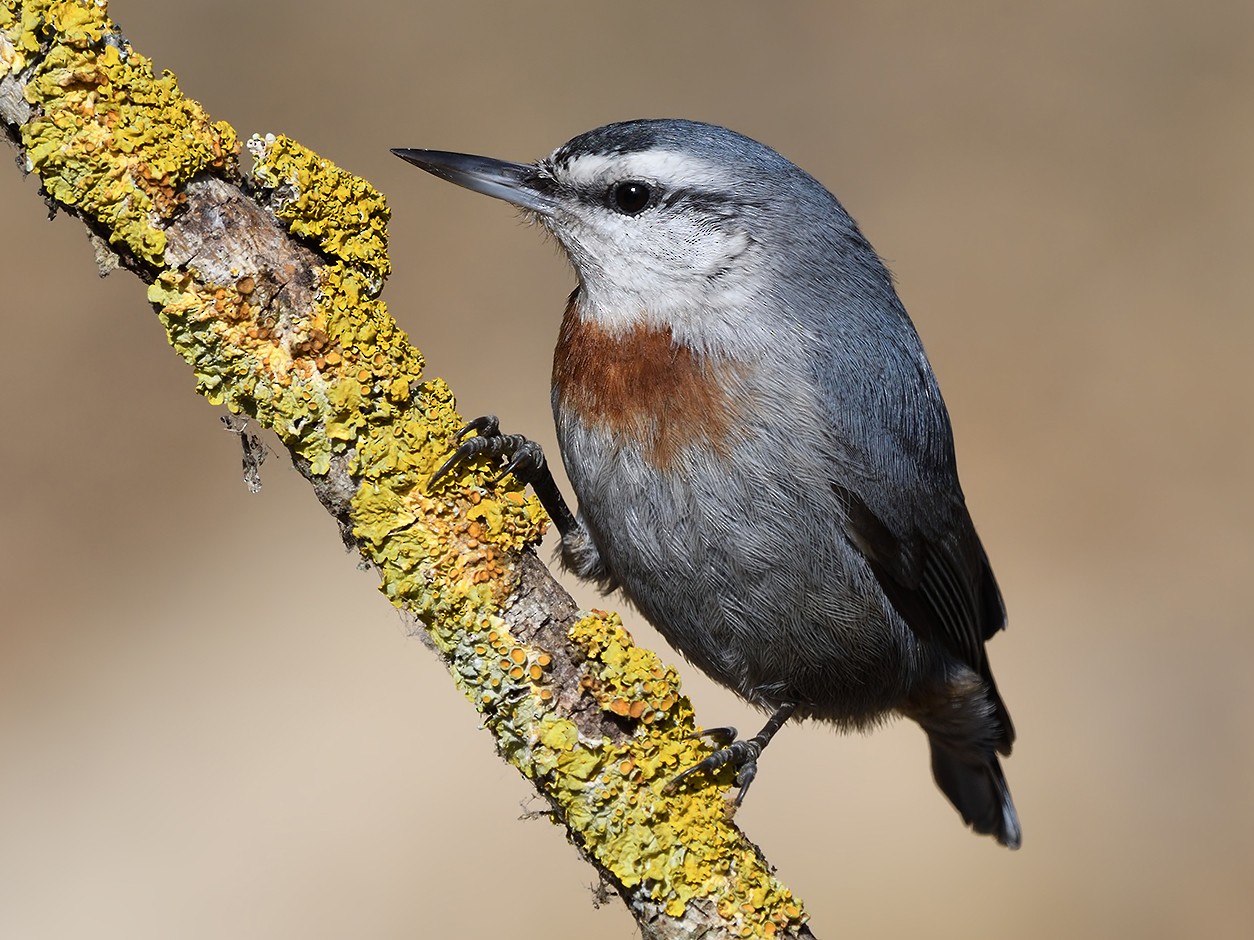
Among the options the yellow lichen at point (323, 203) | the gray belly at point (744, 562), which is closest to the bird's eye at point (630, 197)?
the gray belly at point (744, 562)

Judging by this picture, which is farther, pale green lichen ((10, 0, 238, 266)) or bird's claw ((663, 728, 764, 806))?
bird's claw ((663, 728, 764, 806))

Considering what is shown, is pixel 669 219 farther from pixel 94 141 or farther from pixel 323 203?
pixel 94 141

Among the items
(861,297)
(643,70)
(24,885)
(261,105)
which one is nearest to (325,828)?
(24,885)

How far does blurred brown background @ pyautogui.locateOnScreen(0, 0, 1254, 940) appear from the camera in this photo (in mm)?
5164

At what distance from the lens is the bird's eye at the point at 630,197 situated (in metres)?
3.45

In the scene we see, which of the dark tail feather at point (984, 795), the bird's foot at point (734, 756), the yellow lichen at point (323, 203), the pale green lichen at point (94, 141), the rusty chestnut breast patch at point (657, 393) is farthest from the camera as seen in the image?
the dark tail feather at point (984, 795)

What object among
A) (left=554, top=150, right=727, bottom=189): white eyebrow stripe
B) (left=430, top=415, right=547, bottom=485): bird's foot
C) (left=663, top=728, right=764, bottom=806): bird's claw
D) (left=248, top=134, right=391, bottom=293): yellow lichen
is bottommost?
(left=663, top=728, right=764, bottom=806): bird's claw

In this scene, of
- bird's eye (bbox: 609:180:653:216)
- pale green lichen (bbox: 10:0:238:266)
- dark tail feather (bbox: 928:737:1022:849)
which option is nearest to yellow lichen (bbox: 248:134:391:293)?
pale green lichen (bbox: 10:0:238:266)

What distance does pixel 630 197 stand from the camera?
3.46 m

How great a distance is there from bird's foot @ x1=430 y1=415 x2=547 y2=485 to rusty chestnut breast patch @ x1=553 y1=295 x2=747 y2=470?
9.2 inches

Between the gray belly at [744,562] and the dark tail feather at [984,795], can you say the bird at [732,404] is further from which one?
the dark tail feather at [984,795]

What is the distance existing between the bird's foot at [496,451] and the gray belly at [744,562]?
21 centimetres

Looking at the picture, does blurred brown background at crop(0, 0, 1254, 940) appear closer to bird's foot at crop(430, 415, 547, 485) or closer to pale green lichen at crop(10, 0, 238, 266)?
bird's foot at crop(430, 415, 547, 485)

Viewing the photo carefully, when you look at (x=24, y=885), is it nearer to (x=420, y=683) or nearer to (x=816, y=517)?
(x=420, y=683)
